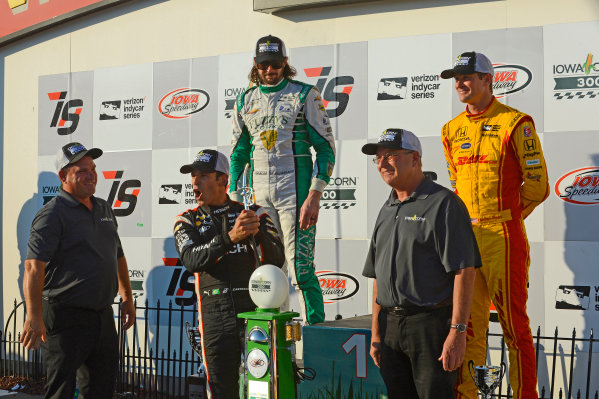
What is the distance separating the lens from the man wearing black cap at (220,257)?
3605mm

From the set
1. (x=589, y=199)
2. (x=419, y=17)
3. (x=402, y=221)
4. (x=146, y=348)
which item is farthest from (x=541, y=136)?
(x=146, y=348)

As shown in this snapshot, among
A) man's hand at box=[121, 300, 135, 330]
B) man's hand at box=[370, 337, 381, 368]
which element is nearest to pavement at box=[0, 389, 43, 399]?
man's hand at box=[121, 300, 135, 330]

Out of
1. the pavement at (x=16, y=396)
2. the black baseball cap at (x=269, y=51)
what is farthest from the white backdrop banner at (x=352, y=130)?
the black baseball cap at (x=269, y=51)

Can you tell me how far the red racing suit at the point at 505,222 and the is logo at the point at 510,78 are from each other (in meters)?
1.40

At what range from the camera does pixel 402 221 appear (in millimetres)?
3271

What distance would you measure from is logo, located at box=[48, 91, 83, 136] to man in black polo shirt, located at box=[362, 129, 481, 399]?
4625mm

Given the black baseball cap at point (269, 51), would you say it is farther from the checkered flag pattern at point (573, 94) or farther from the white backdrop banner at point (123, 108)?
the white backdrop banner at point (123, 108)

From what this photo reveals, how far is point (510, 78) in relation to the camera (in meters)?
Answer: 5.43

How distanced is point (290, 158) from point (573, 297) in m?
2.22

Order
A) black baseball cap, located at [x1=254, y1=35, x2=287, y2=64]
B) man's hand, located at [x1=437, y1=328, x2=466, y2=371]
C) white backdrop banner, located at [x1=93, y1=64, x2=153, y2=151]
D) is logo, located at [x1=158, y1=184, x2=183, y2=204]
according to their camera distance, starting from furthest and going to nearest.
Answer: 1. white backdrop banner, located at [x1=93, y1=64, x2=153, y2=151]
2. is logo, located at [x1=158, y1=184, x2=183, y2=204]
3. black baseball cap, located at [x1=254, y1=35, x2=287, y2=64]
4. man's hand, located at [x1=437, y1=328, x2=466, y2=371]

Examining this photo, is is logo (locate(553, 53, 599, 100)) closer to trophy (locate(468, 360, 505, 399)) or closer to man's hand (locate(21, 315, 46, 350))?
trophy (locate(468, 360, 505, 399))

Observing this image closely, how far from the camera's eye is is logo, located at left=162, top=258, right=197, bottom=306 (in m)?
6.59

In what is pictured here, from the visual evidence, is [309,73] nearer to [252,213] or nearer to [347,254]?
[347,254]

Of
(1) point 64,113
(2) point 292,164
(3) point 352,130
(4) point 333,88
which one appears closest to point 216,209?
(2) point 292,164
